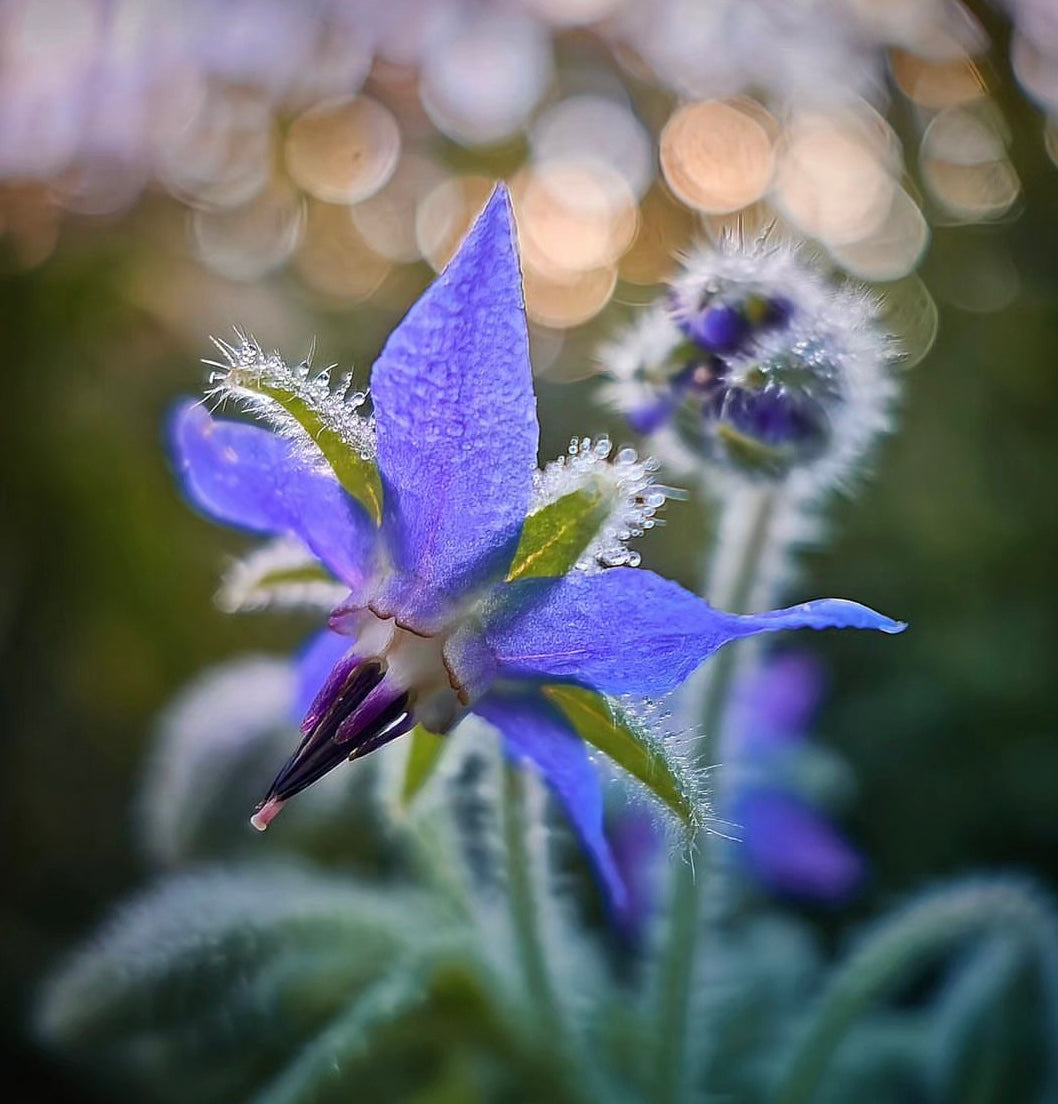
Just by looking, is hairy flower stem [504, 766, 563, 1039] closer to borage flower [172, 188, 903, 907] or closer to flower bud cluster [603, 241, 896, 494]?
borage flower [172, 188, 903, 907]

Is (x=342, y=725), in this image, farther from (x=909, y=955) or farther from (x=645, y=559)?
(x=645, y=559)

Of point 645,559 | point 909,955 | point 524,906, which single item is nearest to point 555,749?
point 524,906

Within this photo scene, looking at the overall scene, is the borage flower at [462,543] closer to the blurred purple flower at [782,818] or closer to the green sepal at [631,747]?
the green sepal at [631,747]

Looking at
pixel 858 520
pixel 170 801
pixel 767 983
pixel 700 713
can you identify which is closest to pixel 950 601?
pixel 858 520

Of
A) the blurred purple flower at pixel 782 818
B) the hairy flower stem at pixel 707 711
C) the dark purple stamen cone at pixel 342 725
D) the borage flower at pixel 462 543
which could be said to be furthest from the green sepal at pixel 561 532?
the blurred purple flower at pixel 782 818

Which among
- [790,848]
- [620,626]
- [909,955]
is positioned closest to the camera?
[620,626]
